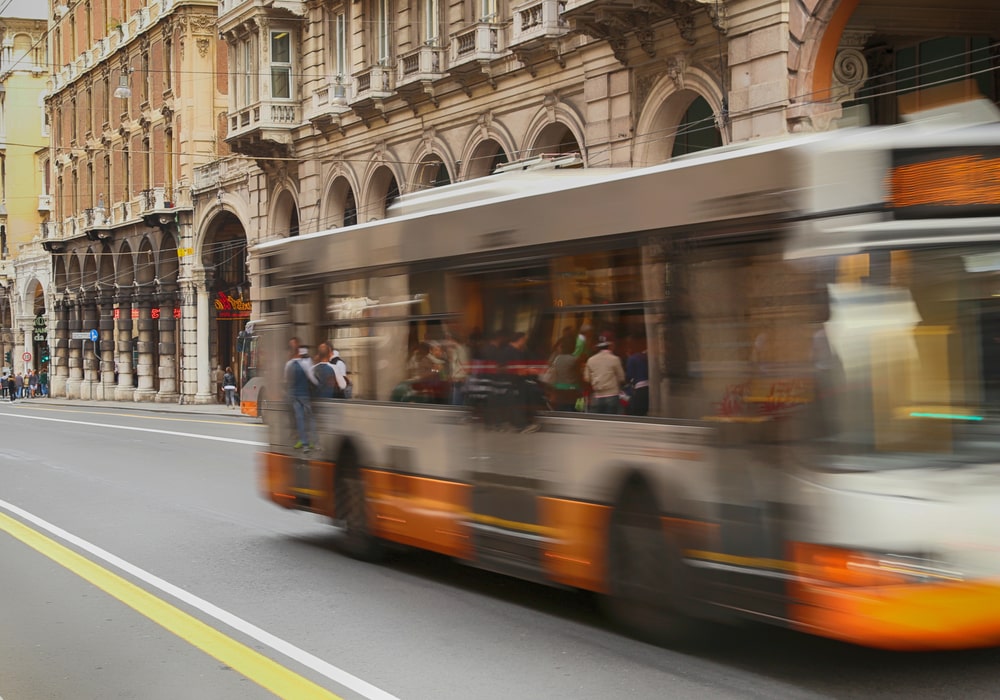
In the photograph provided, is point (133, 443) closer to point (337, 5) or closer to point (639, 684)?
point (337, 5)

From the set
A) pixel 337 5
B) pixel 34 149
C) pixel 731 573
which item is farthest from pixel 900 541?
pixel 34 149

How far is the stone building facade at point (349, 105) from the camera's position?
20.9m

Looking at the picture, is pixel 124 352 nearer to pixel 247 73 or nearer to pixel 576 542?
pixel 247 73

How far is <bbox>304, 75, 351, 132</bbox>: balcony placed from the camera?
35812 millimetres

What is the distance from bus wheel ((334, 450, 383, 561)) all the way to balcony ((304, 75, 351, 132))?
82.2 feet

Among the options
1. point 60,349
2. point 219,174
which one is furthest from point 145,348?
point 60,349

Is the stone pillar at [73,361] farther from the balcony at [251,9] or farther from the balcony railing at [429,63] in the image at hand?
the balcony railing at [429,63]

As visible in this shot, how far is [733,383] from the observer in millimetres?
6848

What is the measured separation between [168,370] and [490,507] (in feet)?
159

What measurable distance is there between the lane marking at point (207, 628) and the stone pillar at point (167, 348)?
42503 millimetres

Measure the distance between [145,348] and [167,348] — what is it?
255 centimetres

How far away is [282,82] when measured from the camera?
39906 mm

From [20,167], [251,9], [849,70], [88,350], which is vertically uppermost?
[20,167]

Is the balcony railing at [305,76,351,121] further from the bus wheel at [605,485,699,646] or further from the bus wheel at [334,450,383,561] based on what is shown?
the bus wheel at [605,485,699,646]
